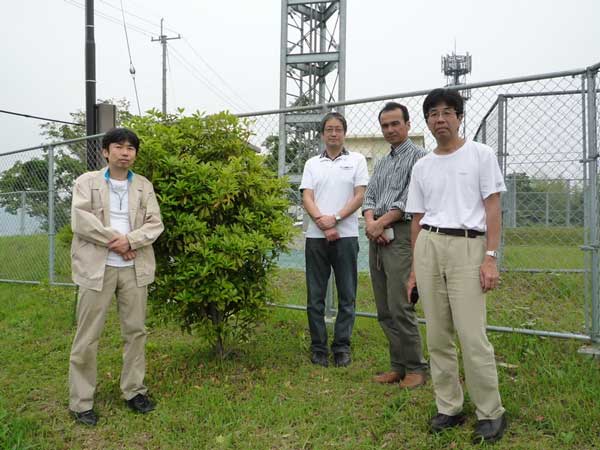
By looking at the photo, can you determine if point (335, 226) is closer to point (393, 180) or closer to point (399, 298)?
point (393, 180)

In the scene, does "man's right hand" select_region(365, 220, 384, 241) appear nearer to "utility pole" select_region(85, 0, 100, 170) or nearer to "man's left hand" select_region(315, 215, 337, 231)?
"man's left hand" select_region(315, 215, 337, 231)

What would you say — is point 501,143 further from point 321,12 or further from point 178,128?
point 321,12

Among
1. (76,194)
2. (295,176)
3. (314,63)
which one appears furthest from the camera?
(314,63)

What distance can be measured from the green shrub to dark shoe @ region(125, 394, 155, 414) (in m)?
0.62

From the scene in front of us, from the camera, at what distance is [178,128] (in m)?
3.84

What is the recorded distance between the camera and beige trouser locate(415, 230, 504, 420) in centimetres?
268

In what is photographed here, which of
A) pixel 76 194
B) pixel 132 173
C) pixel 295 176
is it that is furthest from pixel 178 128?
pixel 295 176

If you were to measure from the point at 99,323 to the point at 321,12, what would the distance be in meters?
14.0

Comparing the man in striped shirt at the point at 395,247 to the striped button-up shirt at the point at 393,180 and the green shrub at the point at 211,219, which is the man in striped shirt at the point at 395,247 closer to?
the striped button-up shirt at the point at 393,180

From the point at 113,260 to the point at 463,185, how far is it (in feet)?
7.27

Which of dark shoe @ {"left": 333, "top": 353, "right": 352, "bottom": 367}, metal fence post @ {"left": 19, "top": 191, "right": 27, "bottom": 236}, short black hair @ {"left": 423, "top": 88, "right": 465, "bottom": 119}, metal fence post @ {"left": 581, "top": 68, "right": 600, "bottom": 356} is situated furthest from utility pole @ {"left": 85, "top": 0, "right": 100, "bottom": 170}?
metal fence post @ {"left": 581, "top": 68, "right": 600, "bottom": 356}

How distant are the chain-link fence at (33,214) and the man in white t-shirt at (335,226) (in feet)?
15.3

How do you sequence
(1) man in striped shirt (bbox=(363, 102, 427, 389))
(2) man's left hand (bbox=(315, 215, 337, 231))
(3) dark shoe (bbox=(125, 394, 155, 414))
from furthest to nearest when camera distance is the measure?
(2) man's left hand (bbox=(315, 215, 337, 231)) → (1) man in striped shirt (bbox=(363, 102, 427, 389)) → (3) dark shoe (bbox=(125, 394, 155, 414))

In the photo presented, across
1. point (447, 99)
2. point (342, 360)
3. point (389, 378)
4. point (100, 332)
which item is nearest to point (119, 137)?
point (100, 332)
